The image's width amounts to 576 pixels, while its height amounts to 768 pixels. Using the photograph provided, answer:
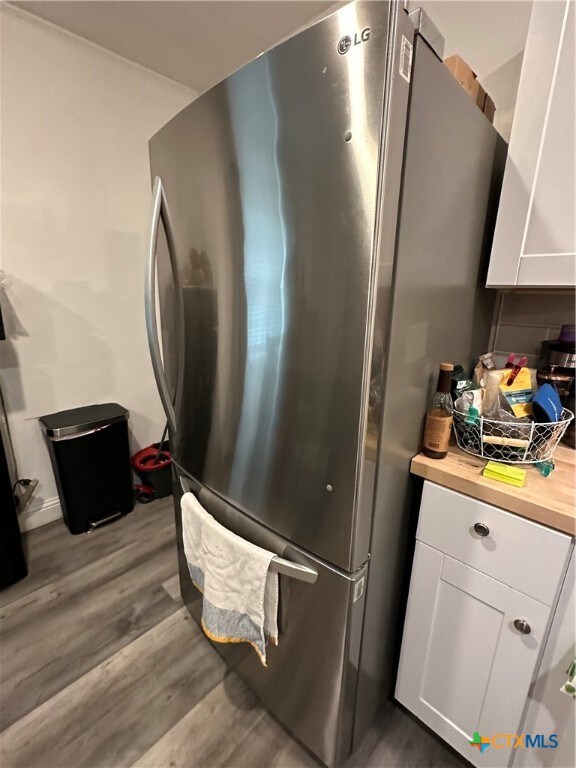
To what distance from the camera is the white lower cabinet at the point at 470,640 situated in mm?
794

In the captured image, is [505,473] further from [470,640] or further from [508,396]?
[470,640]

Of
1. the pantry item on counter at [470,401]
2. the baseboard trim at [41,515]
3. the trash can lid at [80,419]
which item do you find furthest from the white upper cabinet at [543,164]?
the baseboard trim at [41,515]

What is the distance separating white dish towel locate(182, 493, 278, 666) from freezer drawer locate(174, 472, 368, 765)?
0.12 feet

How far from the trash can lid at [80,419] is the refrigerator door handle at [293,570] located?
4.66ft

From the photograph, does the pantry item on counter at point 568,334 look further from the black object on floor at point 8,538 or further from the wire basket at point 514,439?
the black object on floor at point 8,538

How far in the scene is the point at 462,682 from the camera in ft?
3.03

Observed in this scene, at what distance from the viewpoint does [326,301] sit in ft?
2.31

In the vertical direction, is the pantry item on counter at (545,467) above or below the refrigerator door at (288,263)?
below

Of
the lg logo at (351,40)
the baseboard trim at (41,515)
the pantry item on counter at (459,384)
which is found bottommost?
the baseboard trim at (41,515)

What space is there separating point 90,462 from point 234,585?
134 centimetres

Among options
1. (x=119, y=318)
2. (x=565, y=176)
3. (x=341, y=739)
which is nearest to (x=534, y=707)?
(x=341, y=739)

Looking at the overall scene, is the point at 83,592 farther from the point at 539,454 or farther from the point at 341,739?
the point at 539,454

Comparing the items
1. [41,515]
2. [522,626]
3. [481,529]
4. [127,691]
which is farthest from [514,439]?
[41,515]

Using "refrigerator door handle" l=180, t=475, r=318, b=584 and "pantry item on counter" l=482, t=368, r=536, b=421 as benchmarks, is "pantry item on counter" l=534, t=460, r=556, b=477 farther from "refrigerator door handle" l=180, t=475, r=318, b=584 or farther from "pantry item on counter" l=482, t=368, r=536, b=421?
"refrigerator door handle" l=180, t=475, r=318, b=584
